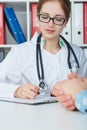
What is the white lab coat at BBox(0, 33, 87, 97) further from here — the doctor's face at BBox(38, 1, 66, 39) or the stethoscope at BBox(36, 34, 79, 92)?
the doctor's face at BBox(38, 1, 66, 39)

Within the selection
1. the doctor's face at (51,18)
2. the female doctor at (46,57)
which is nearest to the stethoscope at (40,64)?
the female doctor at (46,57)

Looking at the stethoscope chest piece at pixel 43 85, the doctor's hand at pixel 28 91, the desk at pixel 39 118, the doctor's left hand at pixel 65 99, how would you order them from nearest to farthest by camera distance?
1. the desk at pixel 39 118
2. the doctor's left hand at pixel 65 99
3. the doctor's hand at pixel 28 91
4. the stethoscope chest piece at pixel 43 85

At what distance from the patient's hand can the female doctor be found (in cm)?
38

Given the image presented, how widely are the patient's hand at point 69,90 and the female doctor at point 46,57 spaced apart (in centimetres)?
38

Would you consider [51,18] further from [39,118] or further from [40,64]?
[39,118]

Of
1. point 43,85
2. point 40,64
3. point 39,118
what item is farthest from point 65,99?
point 40,64

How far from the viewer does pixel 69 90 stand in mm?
947

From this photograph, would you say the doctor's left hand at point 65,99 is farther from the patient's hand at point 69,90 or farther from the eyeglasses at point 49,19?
the eyeglasses at point 49,19

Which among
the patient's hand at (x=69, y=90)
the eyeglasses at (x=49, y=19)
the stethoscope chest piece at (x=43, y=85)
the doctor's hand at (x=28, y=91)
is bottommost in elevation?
the stethoscope chest piece at (x=43, y=85)

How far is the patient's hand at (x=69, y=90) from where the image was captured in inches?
36.6

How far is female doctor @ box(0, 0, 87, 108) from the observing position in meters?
1.37

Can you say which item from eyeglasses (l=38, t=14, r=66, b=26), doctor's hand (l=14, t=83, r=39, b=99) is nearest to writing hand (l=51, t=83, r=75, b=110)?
doctor's hand (l=14, t=83, r=39, b=99)

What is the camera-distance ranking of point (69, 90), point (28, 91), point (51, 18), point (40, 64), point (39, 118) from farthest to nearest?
point (40, 64), point (51, 18), point (28, 91), point (69, 90), point (39, 118)

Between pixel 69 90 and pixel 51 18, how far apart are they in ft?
1.60
